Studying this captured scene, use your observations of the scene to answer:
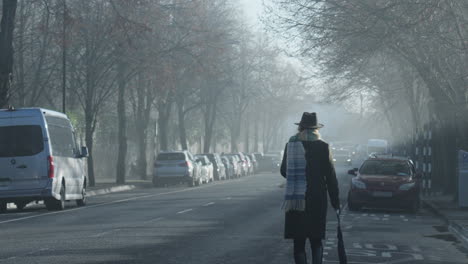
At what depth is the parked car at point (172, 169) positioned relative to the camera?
46.0 m

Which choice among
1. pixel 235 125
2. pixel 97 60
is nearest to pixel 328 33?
pixel 97 60

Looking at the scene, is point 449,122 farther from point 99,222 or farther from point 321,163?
point 321,163

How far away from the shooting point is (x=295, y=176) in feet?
33.9

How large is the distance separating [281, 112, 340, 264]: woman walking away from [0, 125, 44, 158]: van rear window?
14982mm

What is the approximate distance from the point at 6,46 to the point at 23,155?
6299 millimetres

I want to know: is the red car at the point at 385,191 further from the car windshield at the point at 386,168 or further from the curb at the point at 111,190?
the curb at the point at 111,190

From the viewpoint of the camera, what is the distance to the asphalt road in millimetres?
14133

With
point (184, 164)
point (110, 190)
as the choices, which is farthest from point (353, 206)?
point (184, 164)

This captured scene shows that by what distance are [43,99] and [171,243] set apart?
35704mm

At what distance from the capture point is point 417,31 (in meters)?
29.3

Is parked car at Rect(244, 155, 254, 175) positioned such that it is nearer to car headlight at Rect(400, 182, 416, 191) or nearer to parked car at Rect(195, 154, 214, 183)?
parked car at Rect(195, 154, 214, 183)

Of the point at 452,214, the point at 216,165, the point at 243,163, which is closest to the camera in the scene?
the point at 452,214

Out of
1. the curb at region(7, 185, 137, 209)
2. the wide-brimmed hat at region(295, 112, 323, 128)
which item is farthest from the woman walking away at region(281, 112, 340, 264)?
the curb at region(7, 185, 137, 209)

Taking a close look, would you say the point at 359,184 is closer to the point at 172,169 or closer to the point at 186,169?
the point at 186,169
